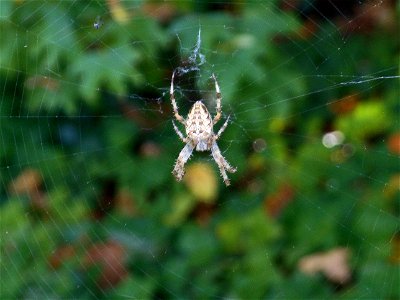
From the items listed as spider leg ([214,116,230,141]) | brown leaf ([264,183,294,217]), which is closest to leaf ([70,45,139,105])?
spider leg ([214,116,230,141])

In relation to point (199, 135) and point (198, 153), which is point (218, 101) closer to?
point (199, 135)

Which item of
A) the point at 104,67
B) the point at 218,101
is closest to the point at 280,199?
the point at 218,101

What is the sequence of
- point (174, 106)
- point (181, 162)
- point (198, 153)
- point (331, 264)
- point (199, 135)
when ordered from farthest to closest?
point (198, 153)
point (181, 162)
point (199, 135)
point (331, 264)
point (174, 106)

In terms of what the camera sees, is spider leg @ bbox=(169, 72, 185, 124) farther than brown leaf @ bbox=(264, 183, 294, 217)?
No

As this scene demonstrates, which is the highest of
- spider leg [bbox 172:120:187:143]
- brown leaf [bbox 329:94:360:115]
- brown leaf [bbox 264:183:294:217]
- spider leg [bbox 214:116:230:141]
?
brown leaf [bbox 329:94:360:115]

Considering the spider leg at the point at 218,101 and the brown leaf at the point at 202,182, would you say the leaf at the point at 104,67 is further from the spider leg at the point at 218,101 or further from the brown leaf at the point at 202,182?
the brown leaf at the point at 202,182

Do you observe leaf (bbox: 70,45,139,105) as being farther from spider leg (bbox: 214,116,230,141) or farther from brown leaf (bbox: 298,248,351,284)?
brown leaf (bbox: 298,248,351,284)

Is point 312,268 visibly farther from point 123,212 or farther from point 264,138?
point 123,212
